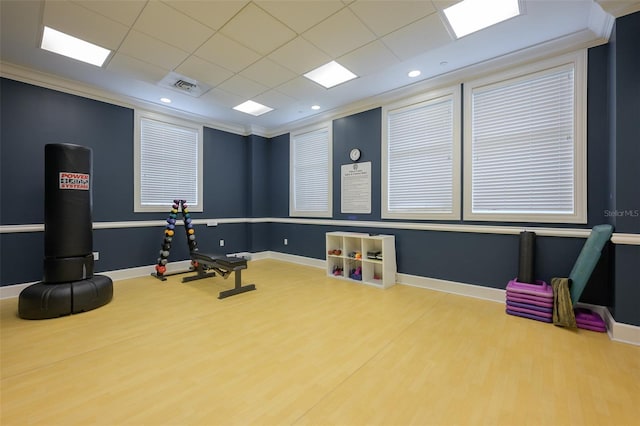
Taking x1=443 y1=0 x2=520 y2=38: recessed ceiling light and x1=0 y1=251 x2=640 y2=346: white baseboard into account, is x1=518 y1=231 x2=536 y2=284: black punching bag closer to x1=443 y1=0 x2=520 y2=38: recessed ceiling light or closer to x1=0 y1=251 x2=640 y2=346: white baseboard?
x1=0 y1=251 x2=640 y2=346: white baseboard

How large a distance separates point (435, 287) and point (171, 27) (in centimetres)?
453

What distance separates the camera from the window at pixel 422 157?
12.5ft

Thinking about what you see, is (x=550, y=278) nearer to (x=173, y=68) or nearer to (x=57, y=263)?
(x=173, y=68)

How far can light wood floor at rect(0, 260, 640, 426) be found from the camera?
156cm

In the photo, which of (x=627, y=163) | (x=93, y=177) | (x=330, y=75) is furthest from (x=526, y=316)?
(x=93, y=177)

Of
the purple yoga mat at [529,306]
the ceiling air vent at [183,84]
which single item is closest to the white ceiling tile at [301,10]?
the ceiling air vent at [183,84]

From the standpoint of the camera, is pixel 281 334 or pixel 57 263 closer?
pixel 281 334

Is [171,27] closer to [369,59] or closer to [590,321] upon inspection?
[369,59]

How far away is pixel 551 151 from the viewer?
3100mm

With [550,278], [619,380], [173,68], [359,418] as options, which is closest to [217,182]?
[173,68]

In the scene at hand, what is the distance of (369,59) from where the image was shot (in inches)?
132

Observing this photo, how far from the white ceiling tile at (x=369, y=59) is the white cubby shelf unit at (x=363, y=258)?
2390 millimetres

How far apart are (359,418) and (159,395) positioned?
126 centimetres

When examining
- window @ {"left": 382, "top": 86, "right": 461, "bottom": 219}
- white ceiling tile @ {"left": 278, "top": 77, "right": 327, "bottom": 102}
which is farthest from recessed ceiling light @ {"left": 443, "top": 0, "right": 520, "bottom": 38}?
white ceiling tile @ {"left": 278, "top": 77, "right": 327, "bottom": 102}
